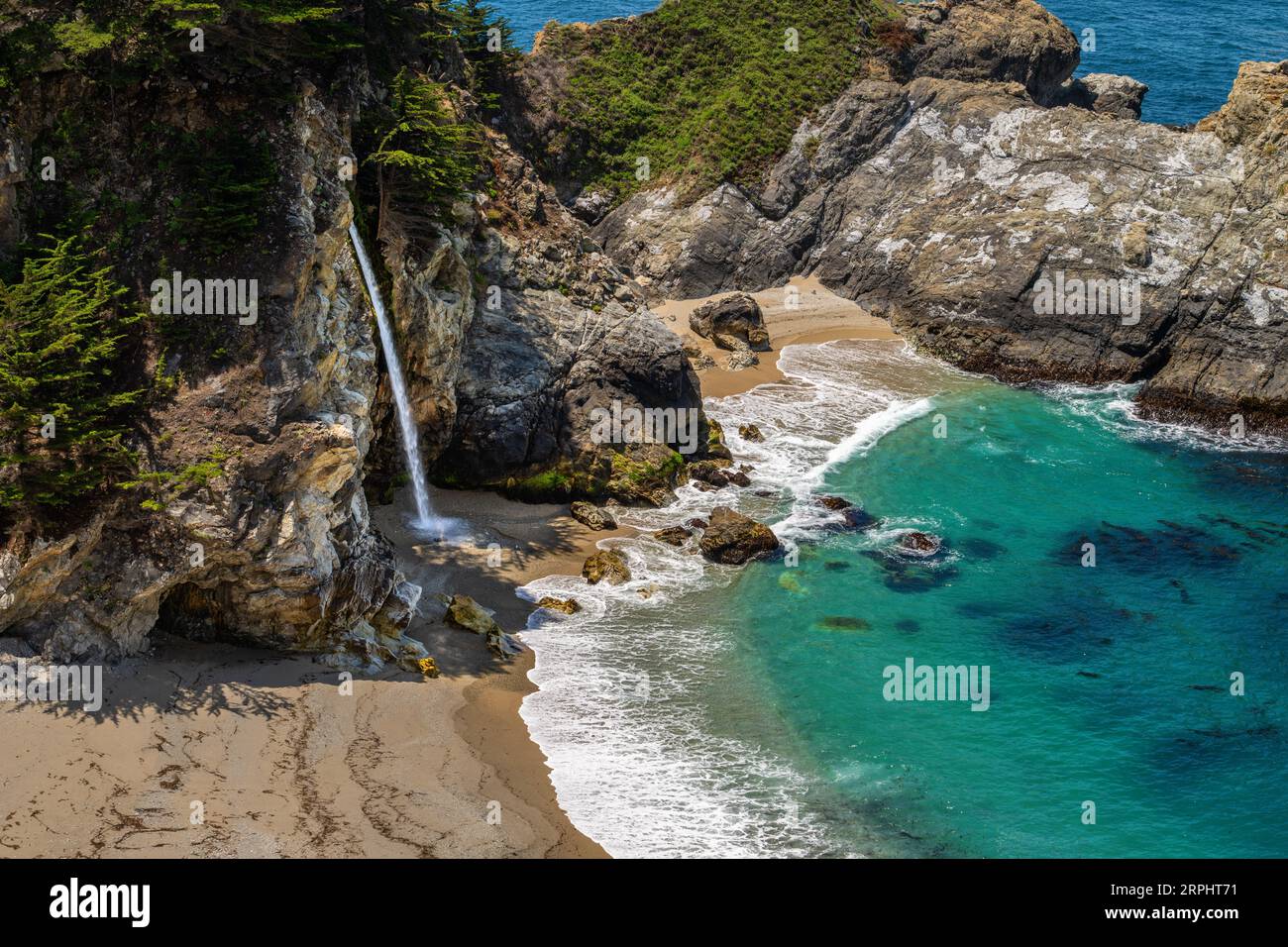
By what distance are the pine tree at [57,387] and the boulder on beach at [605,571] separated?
41.3ft

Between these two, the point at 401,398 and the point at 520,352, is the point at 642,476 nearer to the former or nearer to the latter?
the point at 520,352

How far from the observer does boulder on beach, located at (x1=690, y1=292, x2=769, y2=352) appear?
47.7m

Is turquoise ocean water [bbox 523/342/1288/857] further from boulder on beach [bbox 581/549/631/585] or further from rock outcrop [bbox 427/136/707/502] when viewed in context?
rock outcrop [bbox 427/136/707/502]

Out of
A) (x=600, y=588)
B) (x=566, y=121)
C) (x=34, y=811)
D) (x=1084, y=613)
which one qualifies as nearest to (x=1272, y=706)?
(x=1084, y=613)

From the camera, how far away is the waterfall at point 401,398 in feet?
99.5

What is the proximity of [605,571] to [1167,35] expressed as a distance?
245 ft

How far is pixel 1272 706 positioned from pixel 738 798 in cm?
1346

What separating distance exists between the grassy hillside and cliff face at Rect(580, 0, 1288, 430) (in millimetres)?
1417

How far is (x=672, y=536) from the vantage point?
34.1 meters

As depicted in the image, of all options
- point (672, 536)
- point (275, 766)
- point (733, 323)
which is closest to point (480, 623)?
point (275, 766)

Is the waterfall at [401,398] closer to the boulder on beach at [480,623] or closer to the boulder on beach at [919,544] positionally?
the boulder on beach at [480,623]

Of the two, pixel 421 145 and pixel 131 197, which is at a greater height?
pixel 421 145

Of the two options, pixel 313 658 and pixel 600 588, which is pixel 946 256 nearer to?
pixel 600 588

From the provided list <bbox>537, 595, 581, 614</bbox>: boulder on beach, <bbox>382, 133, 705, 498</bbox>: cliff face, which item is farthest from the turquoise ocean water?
<bbox>382, 133, 705, 498</bbox>: cliff face
